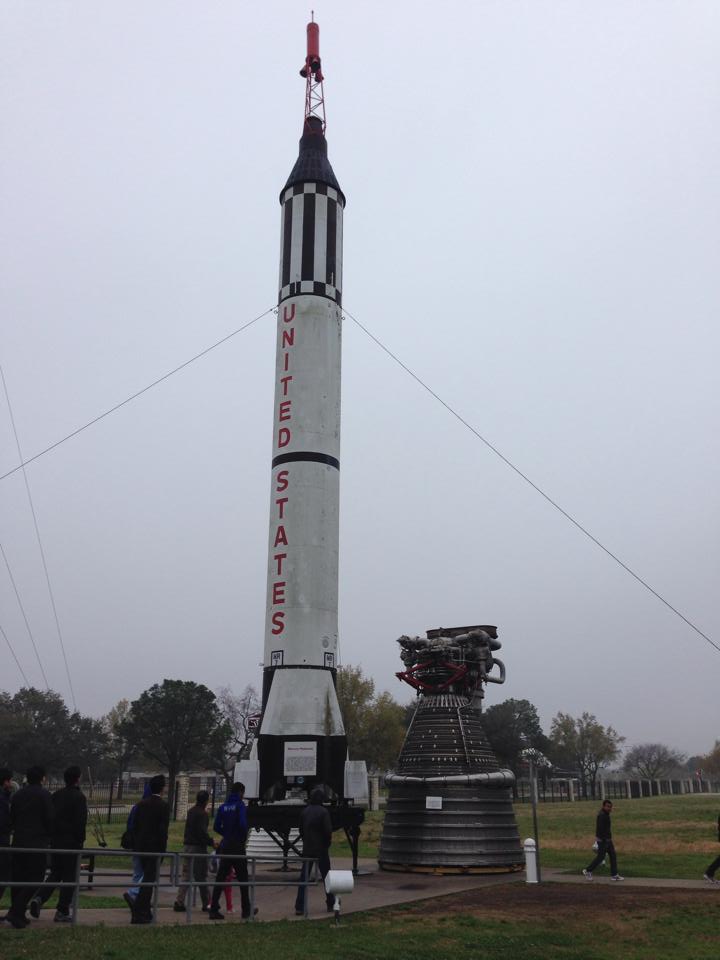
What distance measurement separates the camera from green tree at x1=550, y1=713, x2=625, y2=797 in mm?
88438

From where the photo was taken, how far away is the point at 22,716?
64875 millimetres

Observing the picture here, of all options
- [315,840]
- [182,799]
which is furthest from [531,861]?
[182,799]

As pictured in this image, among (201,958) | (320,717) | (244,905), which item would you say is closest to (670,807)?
(320,717)

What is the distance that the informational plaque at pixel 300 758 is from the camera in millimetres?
18188

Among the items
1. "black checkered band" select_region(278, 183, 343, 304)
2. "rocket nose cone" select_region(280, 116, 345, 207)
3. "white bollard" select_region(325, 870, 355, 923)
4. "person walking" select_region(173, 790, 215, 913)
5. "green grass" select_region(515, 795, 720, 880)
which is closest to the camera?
"white bollard" select_region(325, 870, 355, 923)

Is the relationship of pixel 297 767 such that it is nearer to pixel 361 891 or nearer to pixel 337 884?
pixel 361 891

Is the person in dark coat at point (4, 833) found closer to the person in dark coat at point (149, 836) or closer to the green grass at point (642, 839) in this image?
the person in dark coat at point (149, 836)

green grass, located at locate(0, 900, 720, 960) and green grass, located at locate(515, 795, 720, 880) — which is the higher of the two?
green grass, located at locate(0, 900, 720, 960)

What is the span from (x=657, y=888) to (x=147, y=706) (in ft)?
140

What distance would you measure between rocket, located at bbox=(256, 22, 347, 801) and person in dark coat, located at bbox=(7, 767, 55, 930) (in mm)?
7915

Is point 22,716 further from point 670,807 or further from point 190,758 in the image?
point 670,807

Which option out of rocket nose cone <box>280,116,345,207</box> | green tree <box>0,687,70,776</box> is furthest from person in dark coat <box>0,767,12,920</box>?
green tree <box>0,687,70,776</box>

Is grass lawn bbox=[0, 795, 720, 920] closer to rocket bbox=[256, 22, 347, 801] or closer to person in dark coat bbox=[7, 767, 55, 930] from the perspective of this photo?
person in dark coat bbox=[7, 767, 55, 930]

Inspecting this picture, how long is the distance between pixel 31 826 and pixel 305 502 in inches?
411
